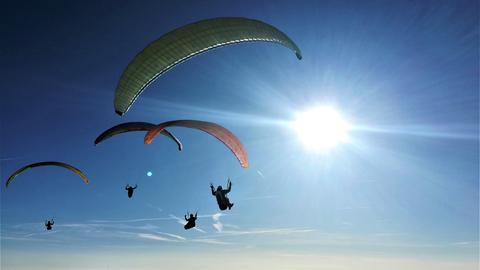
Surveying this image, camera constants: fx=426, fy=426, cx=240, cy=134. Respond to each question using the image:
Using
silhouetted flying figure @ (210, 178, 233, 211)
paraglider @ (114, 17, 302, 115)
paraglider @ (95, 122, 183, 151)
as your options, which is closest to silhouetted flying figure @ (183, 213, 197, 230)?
silhouetted flying figure @ (210, 178, 233, 211)

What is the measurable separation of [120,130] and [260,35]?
36.8 ft

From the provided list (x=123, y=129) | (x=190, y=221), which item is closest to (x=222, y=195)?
(x=190, y=221)

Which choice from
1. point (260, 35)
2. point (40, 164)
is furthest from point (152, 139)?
point (40, 164)

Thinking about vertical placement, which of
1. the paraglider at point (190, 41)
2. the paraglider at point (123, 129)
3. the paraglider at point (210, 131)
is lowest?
the paraglider at point (210, 131)

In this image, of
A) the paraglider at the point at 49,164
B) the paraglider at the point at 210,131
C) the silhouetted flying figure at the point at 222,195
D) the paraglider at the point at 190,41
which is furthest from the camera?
the paraglider at the point at 49,164

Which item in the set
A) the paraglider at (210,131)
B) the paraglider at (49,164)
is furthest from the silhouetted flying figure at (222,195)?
the paraglider at (49,164)

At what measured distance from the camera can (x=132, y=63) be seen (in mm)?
23578

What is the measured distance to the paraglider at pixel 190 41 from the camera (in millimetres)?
22484

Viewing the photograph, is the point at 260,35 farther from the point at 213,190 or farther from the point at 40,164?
the point at 40,164

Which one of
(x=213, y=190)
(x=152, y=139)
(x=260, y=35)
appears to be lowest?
(x=213, y=190)

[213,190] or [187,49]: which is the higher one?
[187,49]

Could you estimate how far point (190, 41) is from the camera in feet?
74.5

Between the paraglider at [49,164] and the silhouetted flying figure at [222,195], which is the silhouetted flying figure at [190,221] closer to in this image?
the silhouetted flying figure at [222,195]

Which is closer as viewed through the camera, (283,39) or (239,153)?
(283,39)
